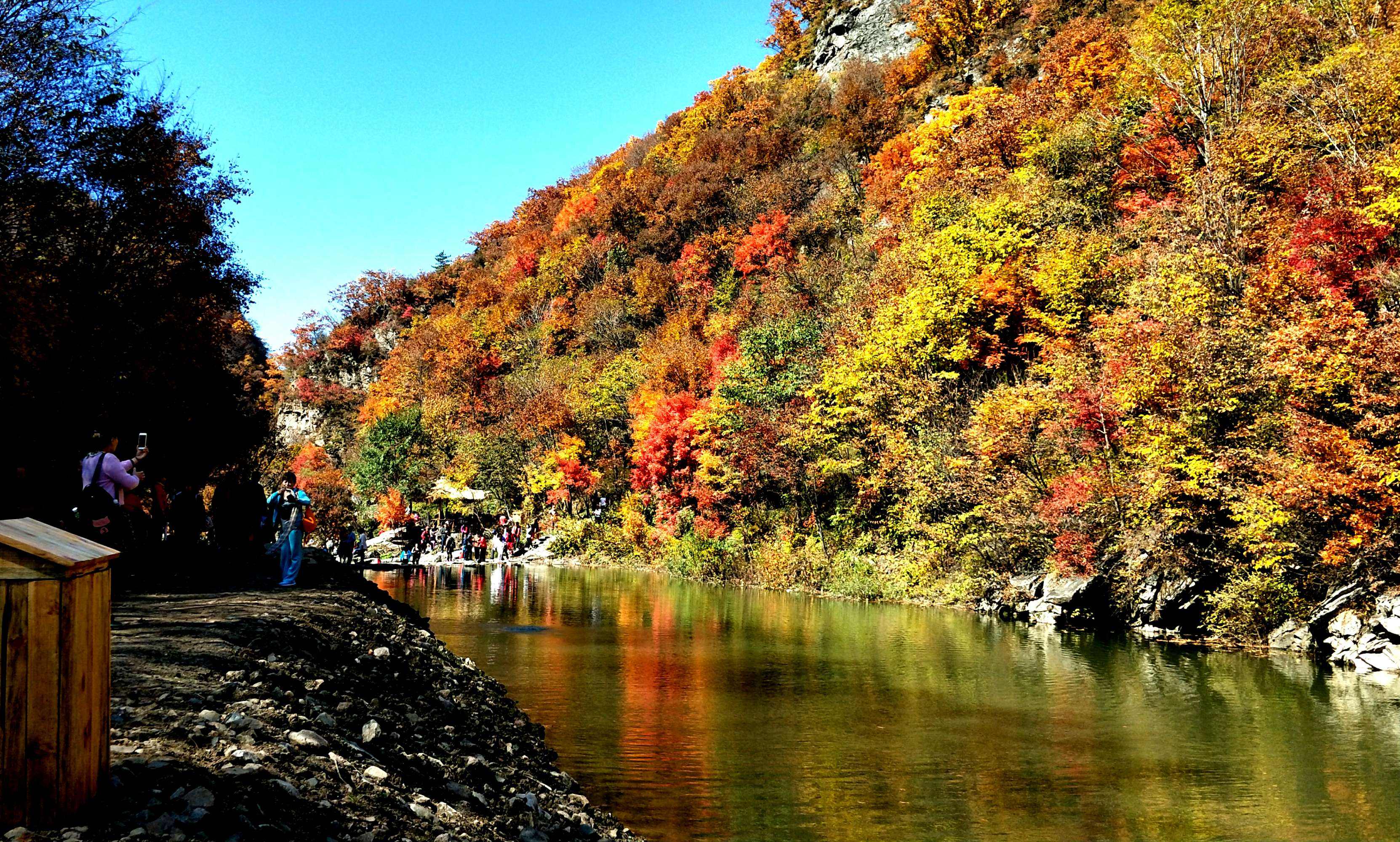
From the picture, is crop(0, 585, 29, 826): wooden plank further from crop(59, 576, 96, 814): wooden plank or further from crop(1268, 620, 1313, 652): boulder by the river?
crop(1268, 620, 1313, 652): boulder by the river

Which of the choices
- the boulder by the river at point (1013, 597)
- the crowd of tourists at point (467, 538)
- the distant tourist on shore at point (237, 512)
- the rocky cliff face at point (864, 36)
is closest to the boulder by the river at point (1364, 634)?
the boulder by the river at point (1013, 597)

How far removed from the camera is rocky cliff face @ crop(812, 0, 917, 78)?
74.6 m

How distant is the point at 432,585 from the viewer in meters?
35.4

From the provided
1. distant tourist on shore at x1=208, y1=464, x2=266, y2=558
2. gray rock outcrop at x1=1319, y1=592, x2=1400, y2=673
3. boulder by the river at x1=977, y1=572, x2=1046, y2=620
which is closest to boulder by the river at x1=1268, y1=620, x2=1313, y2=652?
gray rock outcrop at x1=1319, y1=592, x2=1400, y2=673

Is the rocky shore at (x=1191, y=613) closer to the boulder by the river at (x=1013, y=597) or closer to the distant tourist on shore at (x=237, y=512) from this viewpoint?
the boulder by the river at (x=1013, y=597)

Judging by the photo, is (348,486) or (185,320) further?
(348,486)

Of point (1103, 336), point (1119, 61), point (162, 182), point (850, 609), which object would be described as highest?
point (1119, 61)

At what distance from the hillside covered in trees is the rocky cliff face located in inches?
90.9

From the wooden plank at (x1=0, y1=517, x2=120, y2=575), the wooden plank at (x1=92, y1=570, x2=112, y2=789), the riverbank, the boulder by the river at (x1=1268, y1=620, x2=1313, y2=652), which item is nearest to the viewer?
the wooden plank at (x1=0, y1=517, x2=120, y2=575)

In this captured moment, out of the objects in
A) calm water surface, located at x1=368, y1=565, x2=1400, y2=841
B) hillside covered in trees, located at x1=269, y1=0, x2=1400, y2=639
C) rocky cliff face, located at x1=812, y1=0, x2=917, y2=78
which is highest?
rocky cliff face, located at x1=812, y1=0, x2=917, y2=78

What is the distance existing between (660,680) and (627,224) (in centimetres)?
6580

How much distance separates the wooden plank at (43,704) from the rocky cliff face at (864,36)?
249ft

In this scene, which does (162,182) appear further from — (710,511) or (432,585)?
(710,511)

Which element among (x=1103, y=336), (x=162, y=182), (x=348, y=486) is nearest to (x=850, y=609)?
(x=1103, y=336)
